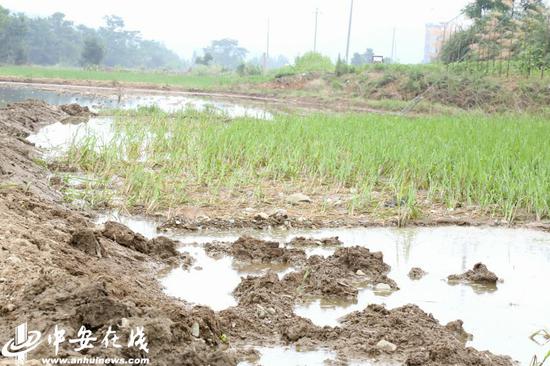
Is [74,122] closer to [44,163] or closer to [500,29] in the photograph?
[44,163]

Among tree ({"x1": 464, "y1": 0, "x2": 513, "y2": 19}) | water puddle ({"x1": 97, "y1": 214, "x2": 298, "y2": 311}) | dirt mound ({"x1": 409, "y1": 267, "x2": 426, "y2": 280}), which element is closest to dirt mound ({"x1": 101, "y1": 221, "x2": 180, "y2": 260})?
water puddle ({"x1": 97, "y1": 214, "x2": 298, "y2": 311})

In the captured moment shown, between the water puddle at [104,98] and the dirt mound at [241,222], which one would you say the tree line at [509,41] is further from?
the dirt mound at [241,222]

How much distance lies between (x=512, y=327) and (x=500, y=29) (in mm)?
18161

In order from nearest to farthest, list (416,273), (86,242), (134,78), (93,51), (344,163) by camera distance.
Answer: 1. (86,242)
2. (416,273)
3. (344,163)
4. (134,78)
5. (93,51)

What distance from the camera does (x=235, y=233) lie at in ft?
18.3

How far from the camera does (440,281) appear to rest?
4.61m

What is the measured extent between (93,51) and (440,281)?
52.0m

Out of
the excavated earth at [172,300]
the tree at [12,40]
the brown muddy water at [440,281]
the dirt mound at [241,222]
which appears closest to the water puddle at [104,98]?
the dirt mound at [241,222]

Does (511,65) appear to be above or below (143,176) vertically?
above

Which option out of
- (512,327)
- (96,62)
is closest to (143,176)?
(512,327)

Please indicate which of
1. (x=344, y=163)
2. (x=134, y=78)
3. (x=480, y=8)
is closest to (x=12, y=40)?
(x=134, y=78)

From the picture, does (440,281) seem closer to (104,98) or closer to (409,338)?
(409,338)

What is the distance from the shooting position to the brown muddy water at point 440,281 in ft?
12.2

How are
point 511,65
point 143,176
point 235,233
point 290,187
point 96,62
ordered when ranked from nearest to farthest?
1. point 235,233
2. point 143,176
3. point 290,187
4. point 511,65
5. point 96,62
